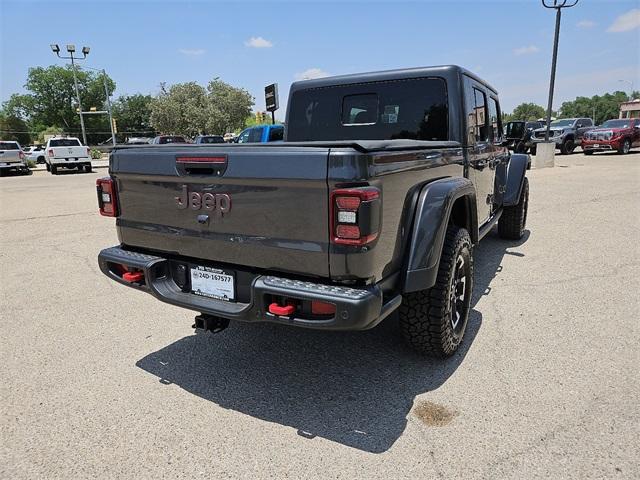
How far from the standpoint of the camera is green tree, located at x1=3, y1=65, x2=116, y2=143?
88.3m

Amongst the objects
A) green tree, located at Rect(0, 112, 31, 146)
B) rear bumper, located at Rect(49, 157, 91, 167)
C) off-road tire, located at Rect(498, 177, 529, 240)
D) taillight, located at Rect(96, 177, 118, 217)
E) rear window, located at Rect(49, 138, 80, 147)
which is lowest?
off-road tire, located at Rect(498, 177, 529, 240)

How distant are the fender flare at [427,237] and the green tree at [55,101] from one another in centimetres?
9717

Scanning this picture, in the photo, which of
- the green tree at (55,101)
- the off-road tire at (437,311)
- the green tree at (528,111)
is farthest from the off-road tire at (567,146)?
the green tree at (528,111)

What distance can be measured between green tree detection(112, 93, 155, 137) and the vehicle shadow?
336 ft

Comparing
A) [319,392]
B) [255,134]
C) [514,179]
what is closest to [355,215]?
[319,392]

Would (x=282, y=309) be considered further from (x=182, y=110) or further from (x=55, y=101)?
(x=55, y=101)

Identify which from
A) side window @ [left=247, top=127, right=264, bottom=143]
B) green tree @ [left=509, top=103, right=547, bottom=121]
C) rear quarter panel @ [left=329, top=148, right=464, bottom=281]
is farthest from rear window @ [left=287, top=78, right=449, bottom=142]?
green tree @ [left=509, top=103, right=547, bottom=121]

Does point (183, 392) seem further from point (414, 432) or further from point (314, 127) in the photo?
point (314, 127)

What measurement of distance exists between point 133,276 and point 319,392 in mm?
1432

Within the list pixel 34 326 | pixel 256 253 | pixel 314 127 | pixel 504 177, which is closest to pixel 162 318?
pixel 34 326

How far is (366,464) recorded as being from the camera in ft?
7.25

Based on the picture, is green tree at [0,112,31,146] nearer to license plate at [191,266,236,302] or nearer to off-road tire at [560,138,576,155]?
off-road tire at [560,138,576,155]

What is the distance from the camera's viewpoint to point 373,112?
414cm

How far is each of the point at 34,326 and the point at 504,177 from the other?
5.33m
